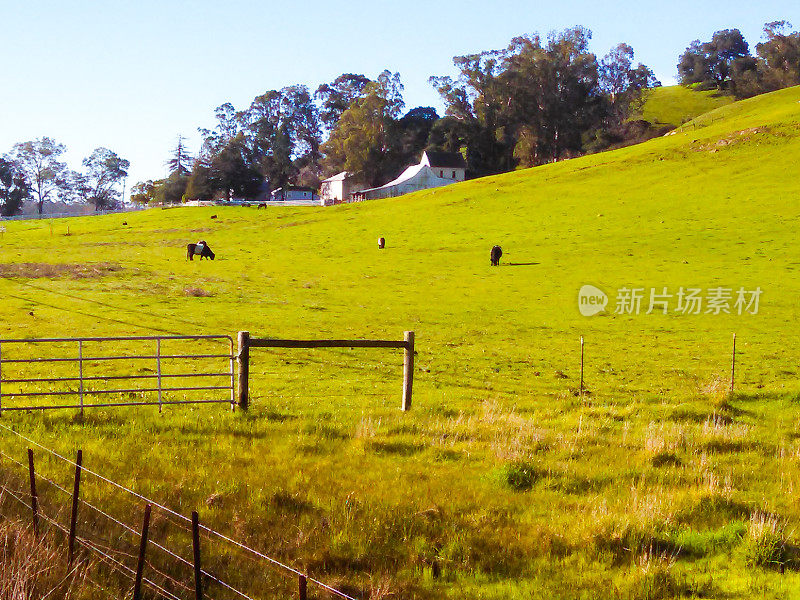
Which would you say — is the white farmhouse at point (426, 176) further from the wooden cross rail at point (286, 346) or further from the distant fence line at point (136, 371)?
the wooden cross rail at point (286, 346)

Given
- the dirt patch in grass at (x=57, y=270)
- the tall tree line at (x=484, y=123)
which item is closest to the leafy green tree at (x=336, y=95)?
the tall tree line at (x=484, y=123)

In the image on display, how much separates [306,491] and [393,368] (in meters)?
13.0

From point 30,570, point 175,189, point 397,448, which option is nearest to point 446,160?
point 175,189

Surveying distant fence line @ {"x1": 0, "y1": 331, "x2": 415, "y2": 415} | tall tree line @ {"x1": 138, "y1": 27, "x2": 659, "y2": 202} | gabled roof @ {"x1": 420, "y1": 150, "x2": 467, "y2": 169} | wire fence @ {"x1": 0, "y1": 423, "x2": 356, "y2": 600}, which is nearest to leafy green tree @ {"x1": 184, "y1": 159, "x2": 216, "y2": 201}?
tall tree line @ {"x1": 138, "y1": 27, "x2": 659, "y2": 202}

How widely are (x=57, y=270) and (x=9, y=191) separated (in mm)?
120259

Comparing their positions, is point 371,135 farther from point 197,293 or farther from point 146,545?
point 146,545

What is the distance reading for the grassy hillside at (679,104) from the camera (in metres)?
151

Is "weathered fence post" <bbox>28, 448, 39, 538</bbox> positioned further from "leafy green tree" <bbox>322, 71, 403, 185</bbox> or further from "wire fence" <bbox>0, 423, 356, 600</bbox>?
"leafy green tree" <bbox>322, 71, 403, 185</bbox>

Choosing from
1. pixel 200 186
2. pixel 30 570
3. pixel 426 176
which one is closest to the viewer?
pixel 30 570

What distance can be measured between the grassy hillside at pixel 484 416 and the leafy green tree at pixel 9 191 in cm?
10059

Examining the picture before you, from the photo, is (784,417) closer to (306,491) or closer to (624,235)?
(306,491)

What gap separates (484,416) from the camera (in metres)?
14.8

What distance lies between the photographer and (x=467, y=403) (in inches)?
676

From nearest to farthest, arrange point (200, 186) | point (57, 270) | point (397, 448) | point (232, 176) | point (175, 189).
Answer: point (397, 448) < point (57, 270) < point (200, 186) < point (232, 176) < point (175, 189)
